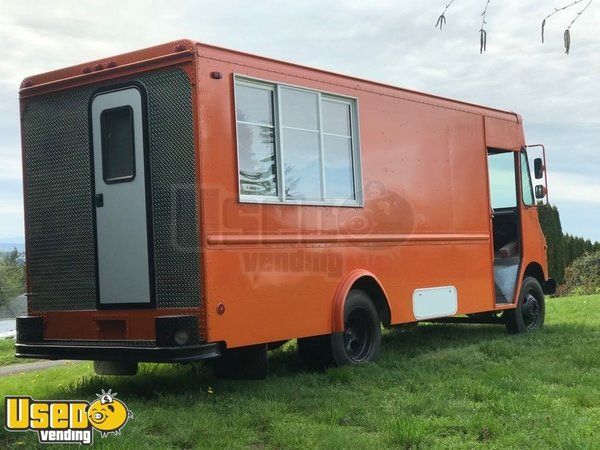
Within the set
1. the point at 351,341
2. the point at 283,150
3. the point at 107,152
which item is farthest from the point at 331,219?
the point at 107,152

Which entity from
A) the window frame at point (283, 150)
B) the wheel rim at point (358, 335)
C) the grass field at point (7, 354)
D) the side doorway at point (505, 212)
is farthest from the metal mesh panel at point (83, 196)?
the side doorway at point (505, 212)

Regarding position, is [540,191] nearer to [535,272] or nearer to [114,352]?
[535,272]

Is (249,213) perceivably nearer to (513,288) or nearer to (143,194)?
(143,194)

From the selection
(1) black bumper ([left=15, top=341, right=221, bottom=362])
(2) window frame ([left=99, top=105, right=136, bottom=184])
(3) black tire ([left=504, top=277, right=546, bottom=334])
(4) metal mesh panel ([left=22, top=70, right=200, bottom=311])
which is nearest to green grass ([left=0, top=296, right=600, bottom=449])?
(1) black bumper ([left=15, top=341, right=221, bottom=362])

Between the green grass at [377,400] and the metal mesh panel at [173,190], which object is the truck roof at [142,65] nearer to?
the metal mesh panel at [173,190]

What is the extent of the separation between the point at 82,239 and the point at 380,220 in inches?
125

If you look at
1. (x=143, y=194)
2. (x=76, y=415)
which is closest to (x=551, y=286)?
(x=143, y=194)

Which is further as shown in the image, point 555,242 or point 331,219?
point 555,242

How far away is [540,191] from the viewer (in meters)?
11.4

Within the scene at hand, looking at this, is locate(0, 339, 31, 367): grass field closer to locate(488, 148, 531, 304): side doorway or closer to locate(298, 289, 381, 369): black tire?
locate(298, 289, 381, 369): black tire

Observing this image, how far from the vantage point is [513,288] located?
35.7ft

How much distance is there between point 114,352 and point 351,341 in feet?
8.66

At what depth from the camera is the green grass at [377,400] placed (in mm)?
5266

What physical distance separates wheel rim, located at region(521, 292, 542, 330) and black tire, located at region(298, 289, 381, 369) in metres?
3.55
